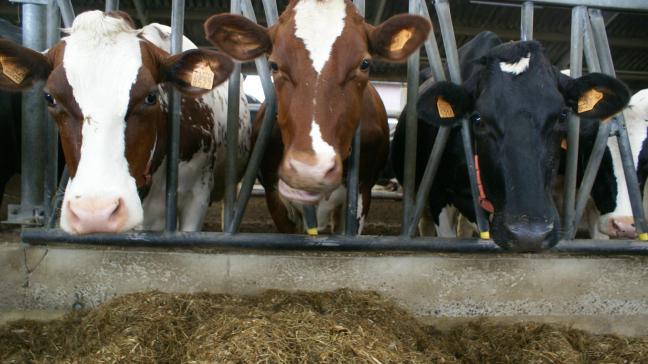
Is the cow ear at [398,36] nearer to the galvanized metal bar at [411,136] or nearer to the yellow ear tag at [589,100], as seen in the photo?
the galvanized metal bar at [411,136]

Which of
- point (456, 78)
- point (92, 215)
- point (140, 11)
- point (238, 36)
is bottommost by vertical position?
point (92, 215)

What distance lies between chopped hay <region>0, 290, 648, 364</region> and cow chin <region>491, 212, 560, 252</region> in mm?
504

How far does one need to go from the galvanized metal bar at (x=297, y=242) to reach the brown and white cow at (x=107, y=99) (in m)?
0.30

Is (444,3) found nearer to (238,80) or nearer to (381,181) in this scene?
(238,80)

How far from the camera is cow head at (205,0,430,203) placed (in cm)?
209

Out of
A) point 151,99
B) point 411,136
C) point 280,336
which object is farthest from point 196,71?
point 280,336

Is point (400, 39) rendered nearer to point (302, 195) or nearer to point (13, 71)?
point (302, 195)

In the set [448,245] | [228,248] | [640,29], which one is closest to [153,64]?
[228,248]

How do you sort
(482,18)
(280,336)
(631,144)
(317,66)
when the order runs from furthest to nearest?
1. (482,18)
2. (631,144)
3. (317,66)
4. (280,336)

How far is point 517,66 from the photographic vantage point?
255 cm

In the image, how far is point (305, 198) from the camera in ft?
6.98

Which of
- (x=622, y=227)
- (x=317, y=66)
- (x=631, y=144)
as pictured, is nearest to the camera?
(x=317, y=66)

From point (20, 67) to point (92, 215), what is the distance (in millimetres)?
985

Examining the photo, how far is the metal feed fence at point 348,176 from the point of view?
103 inches
